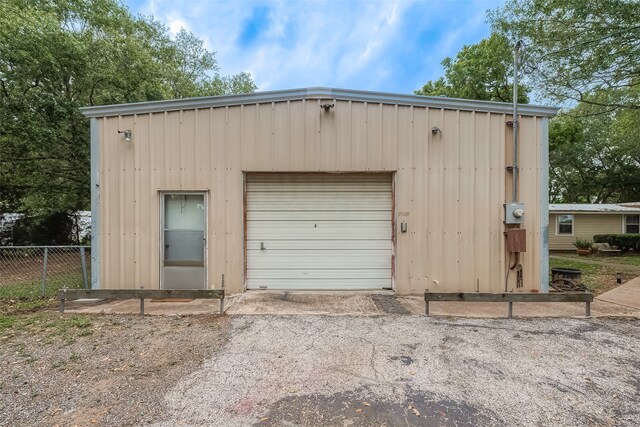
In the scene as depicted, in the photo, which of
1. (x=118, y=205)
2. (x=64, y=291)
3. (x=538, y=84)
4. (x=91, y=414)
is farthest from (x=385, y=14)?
(x=91, y=414)

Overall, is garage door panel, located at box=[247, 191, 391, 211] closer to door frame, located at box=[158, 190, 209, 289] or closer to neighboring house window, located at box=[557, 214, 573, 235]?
door frame, located at box=[158, 190, 209, 289]

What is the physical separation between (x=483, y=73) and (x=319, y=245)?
14802 millimetres

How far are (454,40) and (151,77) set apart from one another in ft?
51.0

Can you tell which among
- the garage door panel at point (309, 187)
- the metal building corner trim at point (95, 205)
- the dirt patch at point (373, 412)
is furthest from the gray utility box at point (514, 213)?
the metal building corner trim at point (95, 205)

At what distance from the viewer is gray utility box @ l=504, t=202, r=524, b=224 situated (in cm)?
579

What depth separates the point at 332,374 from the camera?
3.11 meters

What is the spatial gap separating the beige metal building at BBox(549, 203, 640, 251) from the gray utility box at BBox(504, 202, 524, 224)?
1263 cm

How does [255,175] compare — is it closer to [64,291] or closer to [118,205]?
[118,205]

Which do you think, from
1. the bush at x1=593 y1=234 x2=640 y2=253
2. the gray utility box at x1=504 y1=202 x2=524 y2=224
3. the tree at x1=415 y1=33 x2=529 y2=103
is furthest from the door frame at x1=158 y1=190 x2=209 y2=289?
the bush at x1=593 y1=234 x2=640 y2=253

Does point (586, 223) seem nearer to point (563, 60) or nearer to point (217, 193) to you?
point (563, 60)

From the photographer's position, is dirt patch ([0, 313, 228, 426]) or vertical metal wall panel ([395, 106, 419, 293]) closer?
dirt patch ([0, 313, 228, 426])

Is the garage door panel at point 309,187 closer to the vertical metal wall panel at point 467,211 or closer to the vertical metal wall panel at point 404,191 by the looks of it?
the vertical metal wall panel at point 404,191

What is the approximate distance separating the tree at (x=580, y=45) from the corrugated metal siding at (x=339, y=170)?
251 inches

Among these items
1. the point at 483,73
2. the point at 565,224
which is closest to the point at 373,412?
the point at 483,73
